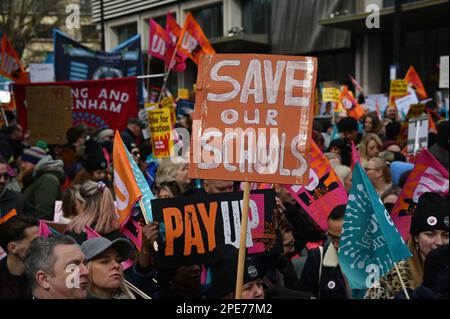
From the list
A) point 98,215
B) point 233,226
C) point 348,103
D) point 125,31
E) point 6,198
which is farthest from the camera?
point 125,31

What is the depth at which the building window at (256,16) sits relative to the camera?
94.6 ft

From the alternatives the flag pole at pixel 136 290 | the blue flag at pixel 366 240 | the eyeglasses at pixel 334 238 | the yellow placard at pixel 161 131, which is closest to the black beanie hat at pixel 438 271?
the blue flag at pixel 366 240

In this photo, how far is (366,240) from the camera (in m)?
3.32

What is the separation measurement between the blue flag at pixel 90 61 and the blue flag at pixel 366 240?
9.36 metres

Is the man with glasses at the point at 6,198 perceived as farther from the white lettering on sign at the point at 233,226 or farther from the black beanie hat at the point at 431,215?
the black beanie hat at the point at 431,215

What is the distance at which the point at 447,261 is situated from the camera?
2.46 metres

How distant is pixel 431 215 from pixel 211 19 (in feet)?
99.4

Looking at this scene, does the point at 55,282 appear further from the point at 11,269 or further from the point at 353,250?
the point at 353,250

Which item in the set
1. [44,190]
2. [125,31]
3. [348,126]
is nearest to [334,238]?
[44,190]

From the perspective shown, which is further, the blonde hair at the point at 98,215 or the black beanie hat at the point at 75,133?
the black beanie hat at the point at 75,133

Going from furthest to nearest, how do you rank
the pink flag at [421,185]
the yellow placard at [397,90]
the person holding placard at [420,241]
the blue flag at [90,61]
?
1. the yellow placard at [397,90]
2. the blue flag at [90,61]
3. the pink flag at [421,185]
4. the person holding placard at [420,241]

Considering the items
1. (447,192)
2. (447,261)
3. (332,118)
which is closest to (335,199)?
(447,192)

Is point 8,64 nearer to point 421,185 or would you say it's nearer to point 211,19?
point 421,185

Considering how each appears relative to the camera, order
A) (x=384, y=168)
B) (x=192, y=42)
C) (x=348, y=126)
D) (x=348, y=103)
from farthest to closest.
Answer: (x=348, y=103) → (x=192, y=42) → (x=348, y=126) → (x=384, y=168)
